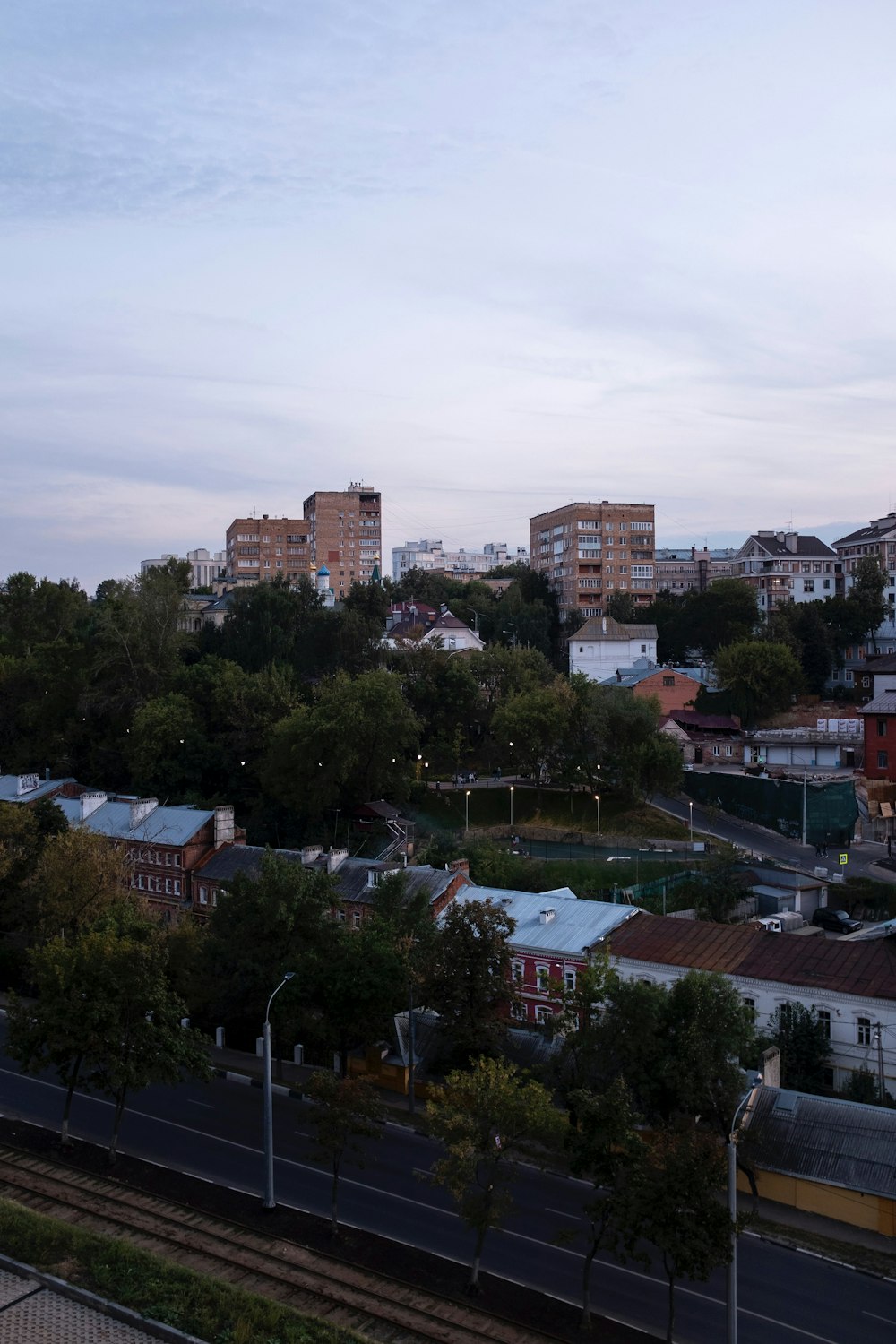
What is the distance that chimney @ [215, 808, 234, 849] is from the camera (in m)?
50.3

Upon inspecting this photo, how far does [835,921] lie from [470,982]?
62.4 ft

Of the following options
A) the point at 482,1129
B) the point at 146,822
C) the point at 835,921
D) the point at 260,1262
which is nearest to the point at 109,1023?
the point at 260,1262

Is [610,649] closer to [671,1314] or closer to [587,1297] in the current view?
[587,1297]

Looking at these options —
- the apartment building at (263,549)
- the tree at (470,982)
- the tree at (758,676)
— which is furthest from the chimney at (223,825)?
the apartment building at (263,549)

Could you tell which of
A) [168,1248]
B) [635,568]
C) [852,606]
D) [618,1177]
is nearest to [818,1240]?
[618,1177]

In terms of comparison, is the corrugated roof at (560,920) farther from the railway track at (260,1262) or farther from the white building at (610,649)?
the white building at (610,649)

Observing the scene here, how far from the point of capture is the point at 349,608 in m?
78.8

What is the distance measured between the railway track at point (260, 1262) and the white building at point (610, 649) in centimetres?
6547

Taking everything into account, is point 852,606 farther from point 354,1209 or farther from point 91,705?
point 354,1209

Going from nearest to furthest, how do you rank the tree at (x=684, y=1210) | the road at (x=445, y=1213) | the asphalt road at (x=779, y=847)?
1. the tree at (x=684, y=1210)
2. the road at (x=445, y=1213)
3. the asphalt road at (x=779, y=847)

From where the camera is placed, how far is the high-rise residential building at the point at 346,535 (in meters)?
133

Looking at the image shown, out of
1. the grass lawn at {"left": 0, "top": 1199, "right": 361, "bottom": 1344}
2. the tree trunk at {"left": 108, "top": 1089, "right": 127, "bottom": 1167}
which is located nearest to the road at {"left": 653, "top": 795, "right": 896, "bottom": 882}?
the tree trunk at {"left": 108, "top": 1089, "right": 127, "bottom": 1167}

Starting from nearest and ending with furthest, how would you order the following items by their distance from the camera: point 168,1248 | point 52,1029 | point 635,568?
point 168,1248 < point 52,1029 < point 635,568

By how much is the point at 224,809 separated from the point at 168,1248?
28525mm
